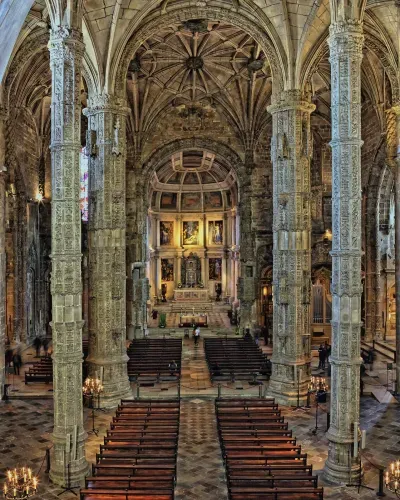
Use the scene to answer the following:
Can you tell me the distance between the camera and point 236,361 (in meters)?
25.2

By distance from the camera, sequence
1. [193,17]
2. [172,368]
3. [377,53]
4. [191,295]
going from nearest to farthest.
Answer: [377,53] → [193,17] → [172,368] → [191,295]

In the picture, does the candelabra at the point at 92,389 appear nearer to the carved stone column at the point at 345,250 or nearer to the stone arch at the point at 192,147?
the carved stone column at the point at 345,250

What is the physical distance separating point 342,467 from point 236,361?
12012 millimetres

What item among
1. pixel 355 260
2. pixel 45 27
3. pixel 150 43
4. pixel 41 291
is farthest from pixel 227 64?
pixel 355 260

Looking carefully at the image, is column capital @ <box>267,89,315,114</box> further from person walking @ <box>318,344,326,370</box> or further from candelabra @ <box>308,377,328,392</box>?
person walking @ <box>318,344,326,370</box>

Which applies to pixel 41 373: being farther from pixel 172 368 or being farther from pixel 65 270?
pixel 65 270

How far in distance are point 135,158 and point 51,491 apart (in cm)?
2610

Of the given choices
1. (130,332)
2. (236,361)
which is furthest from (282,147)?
(130,332)

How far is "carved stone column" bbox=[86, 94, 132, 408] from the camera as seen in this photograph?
20.6 metres

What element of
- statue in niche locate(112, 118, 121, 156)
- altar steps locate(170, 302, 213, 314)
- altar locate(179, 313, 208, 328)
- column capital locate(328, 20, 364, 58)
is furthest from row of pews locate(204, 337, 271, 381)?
altar steps locate(170, 302, 213, 314)

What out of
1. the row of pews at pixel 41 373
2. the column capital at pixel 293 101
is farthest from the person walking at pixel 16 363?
the column capital at pixel 293 101

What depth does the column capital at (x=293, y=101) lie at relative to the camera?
20719 mm

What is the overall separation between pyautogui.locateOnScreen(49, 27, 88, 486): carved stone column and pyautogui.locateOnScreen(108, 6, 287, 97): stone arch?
7289mm

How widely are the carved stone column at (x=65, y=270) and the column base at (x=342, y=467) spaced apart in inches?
261
